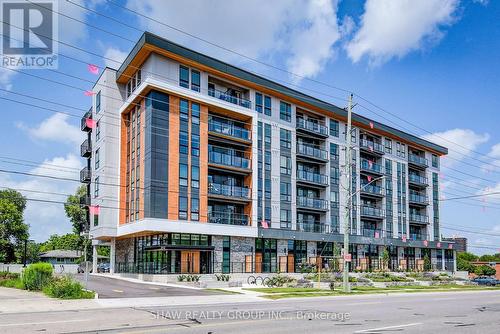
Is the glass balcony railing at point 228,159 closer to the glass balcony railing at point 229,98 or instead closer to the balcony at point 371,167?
the glass balcony railing at point 229,98

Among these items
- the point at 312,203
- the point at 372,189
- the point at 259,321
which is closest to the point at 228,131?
Result: the point at 312,203

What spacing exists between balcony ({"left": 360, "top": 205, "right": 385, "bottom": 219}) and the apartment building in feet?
0.47

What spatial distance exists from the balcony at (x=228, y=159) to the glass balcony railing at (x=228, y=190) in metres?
1.99

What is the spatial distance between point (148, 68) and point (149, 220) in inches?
549

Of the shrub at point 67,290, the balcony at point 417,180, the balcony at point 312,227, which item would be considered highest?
the balcony at point 417,180

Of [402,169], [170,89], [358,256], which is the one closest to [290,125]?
[170,89]

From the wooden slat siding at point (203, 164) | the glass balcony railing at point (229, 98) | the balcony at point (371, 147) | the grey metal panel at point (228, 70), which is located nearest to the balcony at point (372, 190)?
the balcony at point (371, 147)

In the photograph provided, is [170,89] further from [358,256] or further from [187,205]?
[358,256]

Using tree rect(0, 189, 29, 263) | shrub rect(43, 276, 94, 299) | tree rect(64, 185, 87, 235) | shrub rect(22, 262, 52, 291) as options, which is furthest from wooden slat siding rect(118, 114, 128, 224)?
tree rect(64, 185, 87, 235)

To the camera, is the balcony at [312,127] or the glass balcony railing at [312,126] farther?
the glass balcony railing at [312,126]

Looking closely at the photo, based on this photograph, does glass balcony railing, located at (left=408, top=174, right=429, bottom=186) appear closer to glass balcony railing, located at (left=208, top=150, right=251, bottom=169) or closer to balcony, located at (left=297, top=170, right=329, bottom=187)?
balcony, located at (left=297, top=170, right=329, bottom=187)

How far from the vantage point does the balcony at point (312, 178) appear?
56084 millimetres

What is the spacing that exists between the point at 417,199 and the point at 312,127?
26.6 m

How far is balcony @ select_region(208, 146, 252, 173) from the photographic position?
47.1 metres
